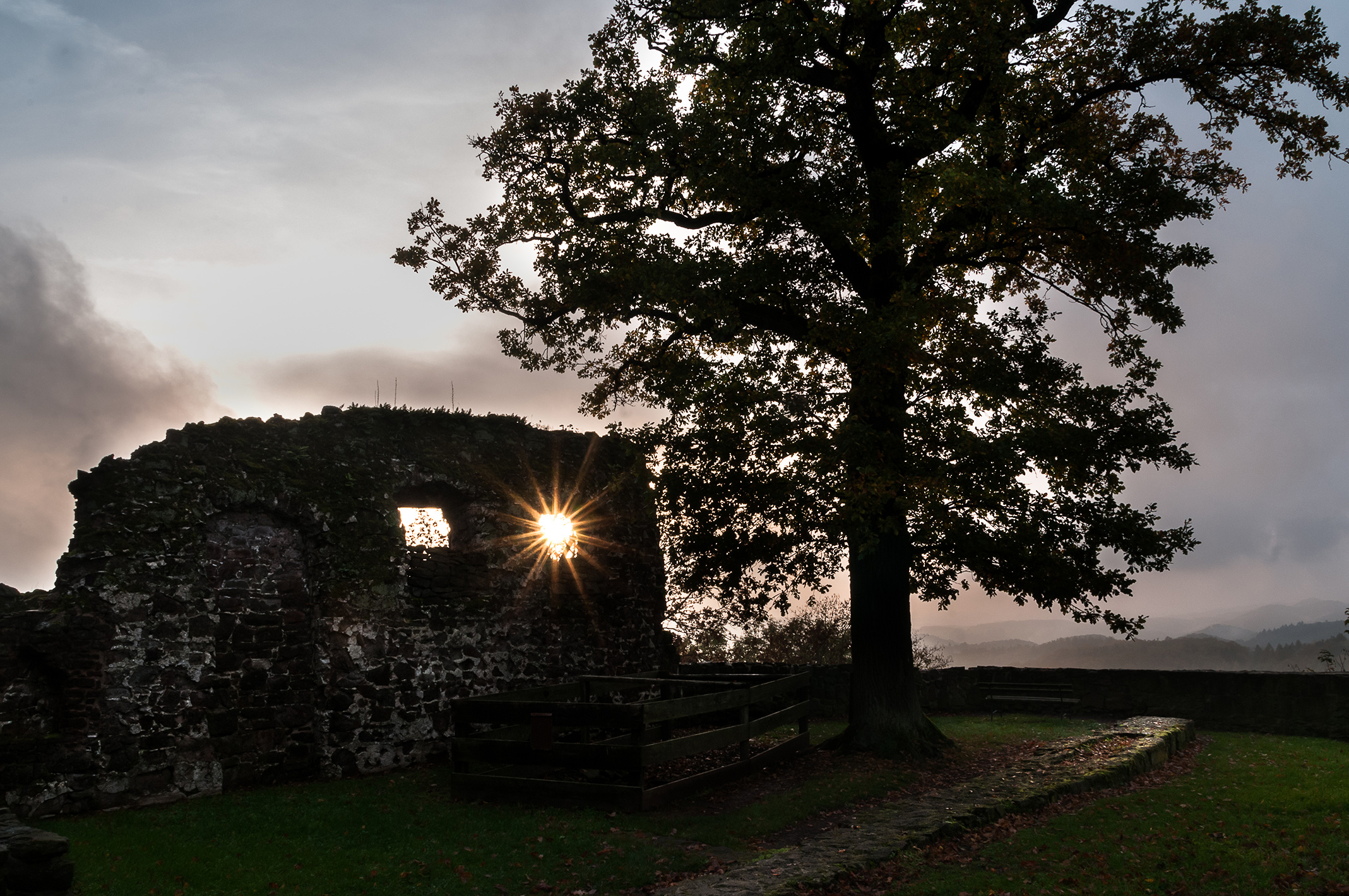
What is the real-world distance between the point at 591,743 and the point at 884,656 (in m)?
5.74

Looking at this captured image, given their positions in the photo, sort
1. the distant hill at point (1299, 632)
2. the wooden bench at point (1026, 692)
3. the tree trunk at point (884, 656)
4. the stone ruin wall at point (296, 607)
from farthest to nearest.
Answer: the distant hill at point (1299, 632) < the wooden bench at point (1026, 692) < the tree trunk at point (884, 656) < the stone ruin wall at point (296, 607)

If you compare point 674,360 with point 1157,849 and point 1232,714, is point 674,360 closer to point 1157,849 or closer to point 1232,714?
point 1157,849

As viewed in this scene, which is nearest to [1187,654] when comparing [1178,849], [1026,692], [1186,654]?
[1186,654]

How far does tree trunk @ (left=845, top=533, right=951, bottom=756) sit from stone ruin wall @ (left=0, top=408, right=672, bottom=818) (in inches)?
153

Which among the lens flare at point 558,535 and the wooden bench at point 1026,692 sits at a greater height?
the lens flare at point 558,535

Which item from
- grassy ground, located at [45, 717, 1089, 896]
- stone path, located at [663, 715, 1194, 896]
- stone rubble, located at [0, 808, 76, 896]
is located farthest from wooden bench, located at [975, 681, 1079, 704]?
stone rubble, located at [0, 808, 76, 896]

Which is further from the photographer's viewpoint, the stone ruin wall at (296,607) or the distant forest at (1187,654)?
the distant forest at (1187,654)

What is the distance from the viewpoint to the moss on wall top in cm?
1144

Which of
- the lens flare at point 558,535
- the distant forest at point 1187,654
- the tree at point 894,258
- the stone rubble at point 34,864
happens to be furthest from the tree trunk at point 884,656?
the distant forest at point 1187,654

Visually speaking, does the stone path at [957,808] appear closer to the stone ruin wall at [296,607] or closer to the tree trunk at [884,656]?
the tree trunk at [884,656]

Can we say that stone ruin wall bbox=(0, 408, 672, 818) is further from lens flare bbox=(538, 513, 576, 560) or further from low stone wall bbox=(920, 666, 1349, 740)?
low stone wall bbox=(920, 666, 1349, 740)

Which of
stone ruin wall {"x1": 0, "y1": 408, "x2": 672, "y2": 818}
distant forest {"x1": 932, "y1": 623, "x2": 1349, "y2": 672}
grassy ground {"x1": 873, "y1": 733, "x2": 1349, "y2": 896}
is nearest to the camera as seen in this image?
grassy ground {"x1": 873, "y1": 733, "x2": 1349, "y2": 896}

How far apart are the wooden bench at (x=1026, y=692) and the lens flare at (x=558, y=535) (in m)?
10.0

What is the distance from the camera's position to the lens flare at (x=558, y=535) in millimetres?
16078
